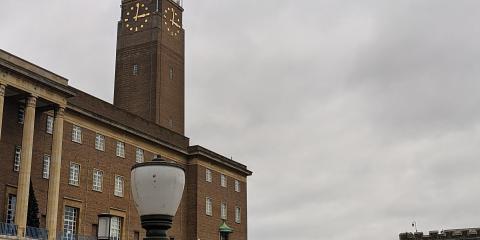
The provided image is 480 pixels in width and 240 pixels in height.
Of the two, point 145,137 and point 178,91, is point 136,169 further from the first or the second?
point 178,91

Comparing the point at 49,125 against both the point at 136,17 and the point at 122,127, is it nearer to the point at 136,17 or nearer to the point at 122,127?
the point at 122,127

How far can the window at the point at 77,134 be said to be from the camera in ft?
146

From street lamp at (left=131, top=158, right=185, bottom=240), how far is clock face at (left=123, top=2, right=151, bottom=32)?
59.1m

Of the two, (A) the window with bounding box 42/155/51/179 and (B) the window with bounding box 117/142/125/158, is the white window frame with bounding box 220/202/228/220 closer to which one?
(B) the window with bounding box 117/142/125/158

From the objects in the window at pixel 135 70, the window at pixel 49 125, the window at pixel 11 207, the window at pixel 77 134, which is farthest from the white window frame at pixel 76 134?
the window at pixel 135 70

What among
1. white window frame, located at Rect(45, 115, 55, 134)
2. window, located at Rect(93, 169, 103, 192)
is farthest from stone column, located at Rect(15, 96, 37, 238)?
window, located at Rect(93, 169, 103, 192)

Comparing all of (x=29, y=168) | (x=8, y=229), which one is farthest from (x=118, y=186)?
(x=8, y=229)

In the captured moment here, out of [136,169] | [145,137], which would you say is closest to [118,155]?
[145,137]

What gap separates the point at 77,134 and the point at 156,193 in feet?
126

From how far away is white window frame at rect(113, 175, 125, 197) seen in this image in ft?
158

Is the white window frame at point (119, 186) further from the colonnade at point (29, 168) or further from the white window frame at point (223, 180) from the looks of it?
the white window frame at point (223, 180)

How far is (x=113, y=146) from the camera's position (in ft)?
158

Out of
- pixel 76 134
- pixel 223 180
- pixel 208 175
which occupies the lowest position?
pixel 223 180

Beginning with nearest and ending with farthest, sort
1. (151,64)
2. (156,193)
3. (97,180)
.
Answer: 1. (156,193)
2. (97,180)
3. (151,64)
